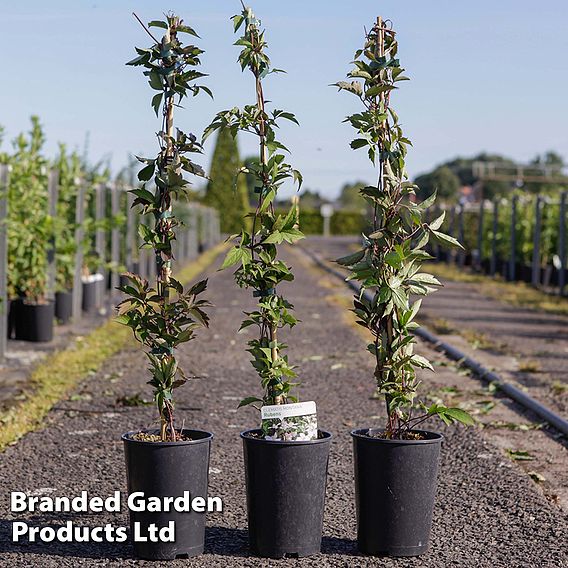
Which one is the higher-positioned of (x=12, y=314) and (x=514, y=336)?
(x=12, y=314)

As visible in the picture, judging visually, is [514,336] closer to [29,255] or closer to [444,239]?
[29,255]

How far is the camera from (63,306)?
40.4 feet

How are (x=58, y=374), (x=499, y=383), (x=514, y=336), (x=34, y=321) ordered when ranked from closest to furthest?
(x=499, y=383) → (x=58, y=374) → (x=34, y=321) → (x=514, y=336)

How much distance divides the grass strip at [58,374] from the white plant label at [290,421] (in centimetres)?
241

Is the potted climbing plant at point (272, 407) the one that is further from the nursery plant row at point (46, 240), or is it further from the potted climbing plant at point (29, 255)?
the potted climbing plant at point (29, 255)

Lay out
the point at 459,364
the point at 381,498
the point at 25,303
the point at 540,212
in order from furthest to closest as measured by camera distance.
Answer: the point at 540,212 → the point at 25,303 → the point at 459,364 → the point at 381,498

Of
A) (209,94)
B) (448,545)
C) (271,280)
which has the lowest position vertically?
(448,545)

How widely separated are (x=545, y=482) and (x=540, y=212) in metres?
15.8

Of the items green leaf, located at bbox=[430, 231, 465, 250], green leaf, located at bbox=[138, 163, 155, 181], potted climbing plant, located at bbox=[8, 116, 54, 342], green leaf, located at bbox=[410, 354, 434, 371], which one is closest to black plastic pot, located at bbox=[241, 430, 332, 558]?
green leaf, located at bbox=[410, 354, 434, 371]

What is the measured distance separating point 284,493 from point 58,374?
16.5 feet

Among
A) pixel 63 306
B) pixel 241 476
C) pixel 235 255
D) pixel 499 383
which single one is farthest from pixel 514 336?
pixel 235 255

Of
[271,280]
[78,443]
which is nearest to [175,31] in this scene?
[271,280]

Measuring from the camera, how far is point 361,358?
32.8 feet

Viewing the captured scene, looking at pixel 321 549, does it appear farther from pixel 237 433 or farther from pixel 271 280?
pixel 237 433
